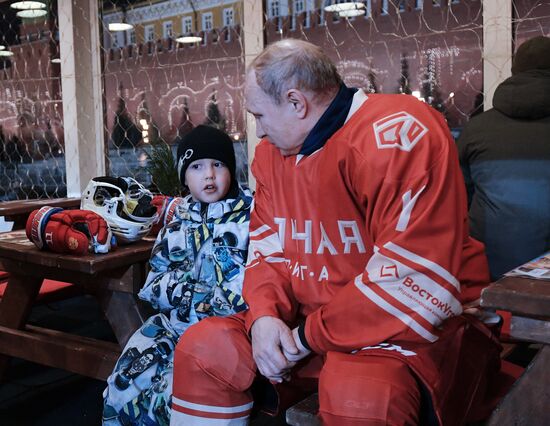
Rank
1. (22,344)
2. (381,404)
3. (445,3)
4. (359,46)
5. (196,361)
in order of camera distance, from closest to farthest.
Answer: (381,404)
(196,361)
(22,344)
(445,3)
(359,46)

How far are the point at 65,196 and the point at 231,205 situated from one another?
247 cm

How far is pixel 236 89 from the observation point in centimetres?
324

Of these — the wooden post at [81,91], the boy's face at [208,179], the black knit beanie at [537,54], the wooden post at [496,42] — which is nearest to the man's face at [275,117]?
the boy's face at [208,179]

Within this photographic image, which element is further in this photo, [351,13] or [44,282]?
[351,13]

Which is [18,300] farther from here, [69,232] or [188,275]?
[188,275]

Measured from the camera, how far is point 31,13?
389 cm

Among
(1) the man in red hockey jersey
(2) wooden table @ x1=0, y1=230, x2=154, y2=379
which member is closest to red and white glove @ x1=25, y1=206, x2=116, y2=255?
(2) wooden table @ x1=0, y1=230, x2=154, y2=379

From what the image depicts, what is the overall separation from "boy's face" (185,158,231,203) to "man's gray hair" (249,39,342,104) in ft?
1.78

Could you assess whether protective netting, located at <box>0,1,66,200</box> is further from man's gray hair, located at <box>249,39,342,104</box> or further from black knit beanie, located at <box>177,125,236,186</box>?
man's gray hair, located at <box>249,39,342,104</box>

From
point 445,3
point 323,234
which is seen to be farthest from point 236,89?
point 323,234

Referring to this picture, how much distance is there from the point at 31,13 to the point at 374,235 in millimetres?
3388

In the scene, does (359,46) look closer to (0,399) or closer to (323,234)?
(323,234)

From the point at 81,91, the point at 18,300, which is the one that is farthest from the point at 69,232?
the point at 81,91

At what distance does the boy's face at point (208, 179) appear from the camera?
1.79 m
